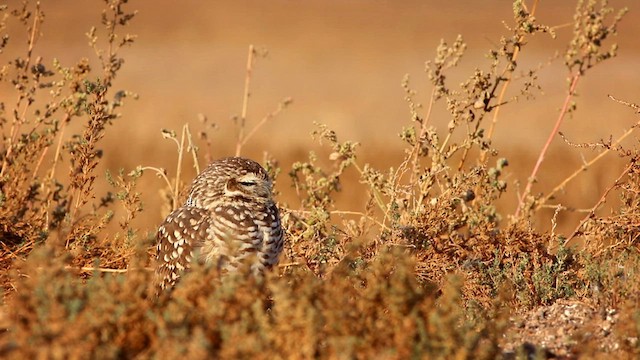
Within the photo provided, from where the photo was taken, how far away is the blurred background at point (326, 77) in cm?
1609

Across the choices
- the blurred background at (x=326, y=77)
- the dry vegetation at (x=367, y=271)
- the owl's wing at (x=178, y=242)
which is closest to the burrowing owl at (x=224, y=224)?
the owl's wing at (x=178, y=242)

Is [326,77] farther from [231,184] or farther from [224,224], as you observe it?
[224,224]

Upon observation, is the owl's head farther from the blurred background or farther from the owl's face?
the blurred background

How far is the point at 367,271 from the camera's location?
5.56 metres

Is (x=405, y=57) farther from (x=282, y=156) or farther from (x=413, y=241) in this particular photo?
(x=413, y=241)

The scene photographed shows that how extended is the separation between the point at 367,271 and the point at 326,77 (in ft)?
65.7

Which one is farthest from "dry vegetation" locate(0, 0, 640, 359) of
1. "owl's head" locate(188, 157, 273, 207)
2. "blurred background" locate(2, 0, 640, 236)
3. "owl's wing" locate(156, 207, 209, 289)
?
"blurred background" locate(2, 0, 640, 236)

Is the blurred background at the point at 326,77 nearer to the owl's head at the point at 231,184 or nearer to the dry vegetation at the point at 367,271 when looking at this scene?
the dry vegetation at the point at 367,271

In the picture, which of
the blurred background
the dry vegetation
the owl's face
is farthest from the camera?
the blurred background

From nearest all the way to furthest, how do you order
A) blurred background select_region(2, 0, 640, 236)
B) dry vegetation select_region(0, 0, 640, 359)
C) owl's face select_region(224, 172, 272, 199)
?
1. dry vegetation select_region(0, 0, 640, 359)
2. owl's face select_region(224, 172, 272, 199)
3. blurred background select_region(2, 0, 640, 236)

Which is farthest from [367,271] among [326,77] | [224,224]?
[326,77]

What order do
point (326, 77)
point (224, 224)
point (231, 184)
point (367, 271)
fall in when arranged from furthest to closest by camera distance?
1. point (326, 77)
2. point (231, 184)
3. point (224, 224)
4. point (367, 271)

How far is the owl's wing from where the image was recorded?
21.6 feet

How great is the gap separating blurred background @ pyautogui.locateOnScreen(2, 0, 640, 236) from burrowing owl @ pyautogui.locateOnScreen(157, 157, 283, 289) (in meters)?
3.81
